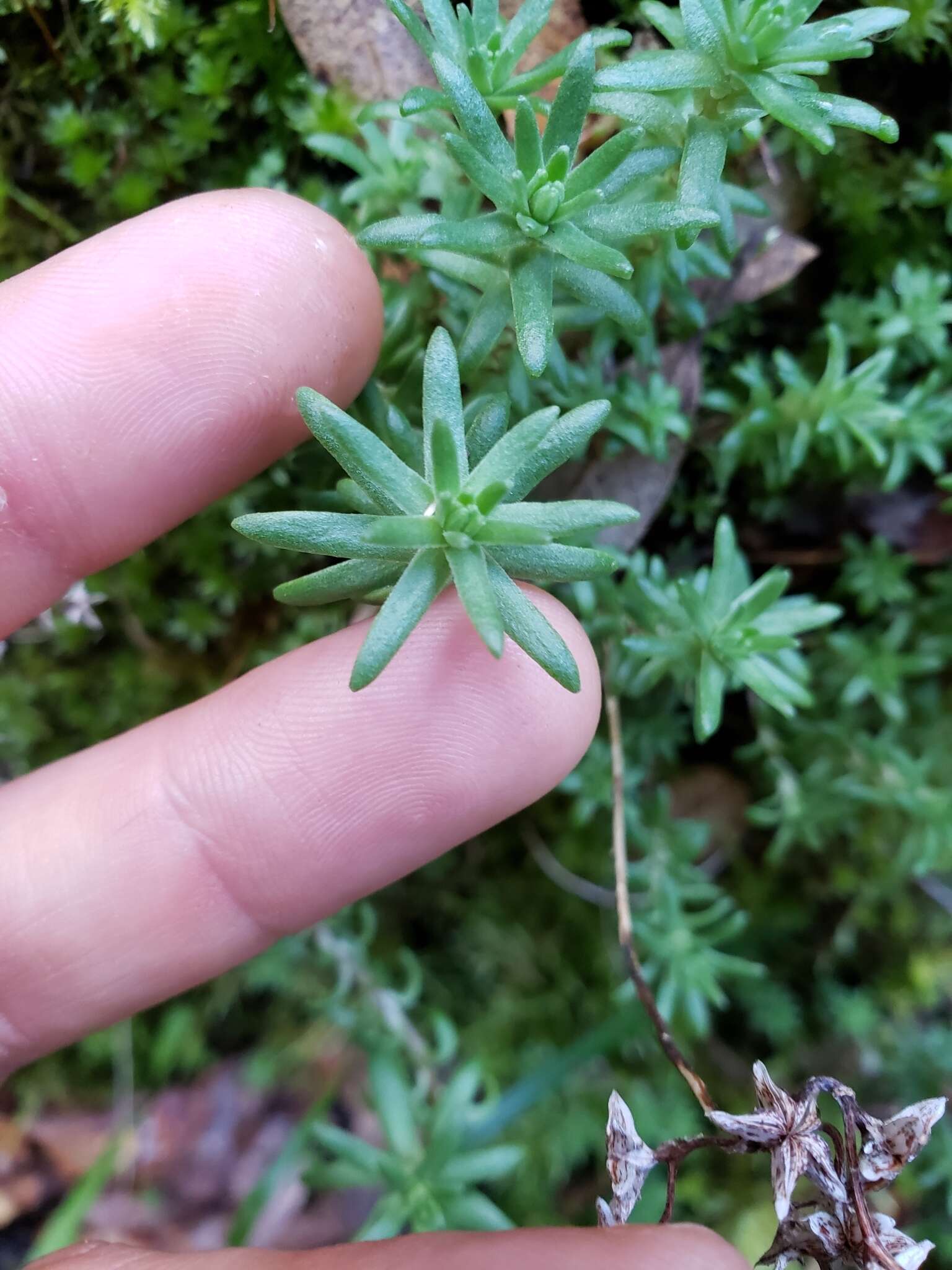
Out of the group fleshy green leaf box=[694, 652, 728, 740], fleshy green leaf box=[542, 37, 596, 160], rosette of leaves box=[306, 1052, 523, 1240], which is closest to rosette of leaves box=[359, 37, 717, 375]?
fleshy green leaf box=[542, 37, 596, 160]

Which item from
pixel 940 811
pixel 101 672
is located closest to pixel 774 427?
pixel 940 811

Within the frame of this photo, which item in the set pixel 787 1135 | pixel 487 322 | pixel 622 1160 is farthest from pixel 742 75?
pixel 622 1160

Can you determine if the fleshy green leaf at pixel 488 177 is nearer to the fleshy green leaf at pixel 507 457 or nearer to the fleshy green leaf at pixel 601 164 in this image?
the fleshy green leaf at pixel 601 164

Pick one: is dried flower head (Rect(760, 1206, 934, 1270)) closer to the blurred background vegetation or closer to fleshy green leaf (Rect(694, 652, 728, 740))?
the blurred background vegetation

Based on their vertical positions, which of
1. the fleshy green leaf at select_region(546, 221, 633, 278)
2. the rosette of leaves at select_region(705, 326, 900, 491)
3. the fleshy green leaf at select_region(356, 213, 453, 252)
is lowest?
the rosette of leaves at select_region(705, 326, 900, 491)

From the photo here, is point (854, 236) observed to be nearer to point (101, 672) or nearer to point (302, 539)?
point (302, 539)

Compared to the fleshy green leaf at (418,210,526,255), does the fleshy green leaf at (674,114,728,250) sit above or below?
below

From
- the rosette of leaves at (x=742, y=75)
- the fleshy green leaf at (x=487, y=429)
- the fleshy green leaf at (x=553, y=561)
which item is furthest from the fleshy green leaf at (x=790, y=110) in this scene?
the fleshy green leaf at (x=553, y=561)
